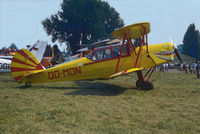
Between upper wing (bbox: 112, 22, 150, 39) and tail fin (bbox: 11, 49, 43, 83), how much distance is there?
4452 millimetres

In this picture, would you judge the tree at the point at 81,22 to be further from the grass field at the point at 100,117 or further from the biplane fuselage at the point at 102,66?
the grass field at the point at 100,117

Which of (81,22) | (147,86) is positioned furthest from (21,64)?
(81,22)

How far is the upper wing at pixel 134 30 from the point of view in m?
7.42

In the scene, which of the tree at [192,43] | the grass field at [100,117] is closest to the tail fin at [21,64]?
the grass field at [100,117]

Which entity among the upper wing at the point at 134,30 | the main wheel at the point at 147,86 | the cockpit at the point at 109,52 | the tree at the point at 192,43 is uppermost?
the tree at the point at 192,43

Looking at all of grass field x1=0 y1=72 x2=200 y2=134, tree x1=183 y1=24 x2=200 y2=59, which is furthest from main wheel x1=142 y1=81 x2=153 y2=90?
tree x1=183 y1=24 x2=200 y2=59

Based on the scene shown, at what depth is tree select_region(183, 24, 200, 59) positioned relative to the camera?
71.5 m

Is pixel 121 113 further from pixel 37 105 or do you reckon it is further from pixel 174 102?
→ pixel 37 105

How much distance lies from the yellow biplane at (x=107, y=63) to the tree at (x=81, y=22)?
36.6 m

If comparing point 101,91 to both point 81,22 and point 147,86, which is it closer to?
point 147,86

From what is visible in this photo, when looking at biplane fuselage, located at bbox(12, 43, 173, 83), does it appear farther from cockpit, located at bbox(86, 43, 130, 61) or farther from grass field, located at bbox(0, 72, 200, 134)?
grass field, located at bbox(0, 72, 200, 134)

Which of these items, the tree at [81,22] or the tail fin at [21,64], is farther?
the tree at [81,22]

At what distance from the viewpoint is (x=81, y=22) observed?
Result: 4700cm

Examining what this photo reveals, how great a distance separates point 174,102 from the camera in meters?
6.09
